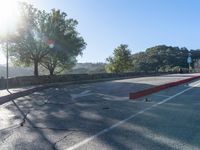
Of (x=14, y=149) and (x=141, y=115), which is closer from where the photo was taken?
(x=14, y=149)

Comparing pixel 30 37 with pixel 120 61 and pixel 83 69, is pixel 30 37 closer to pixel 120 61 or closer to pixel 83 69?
pixel 120 61

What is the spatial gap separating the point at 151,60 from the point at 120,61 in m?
24.9

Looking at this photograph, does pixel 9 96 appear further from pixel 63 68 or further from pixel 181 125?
pixel 63 68

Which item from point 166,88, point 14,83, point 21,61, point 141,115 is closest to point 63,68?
point 21,61

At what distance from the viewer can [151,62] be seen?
109 metres

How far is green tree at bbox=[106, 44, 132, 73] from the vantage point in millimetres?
88875

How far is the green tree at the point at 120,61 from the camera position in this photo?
8888cm

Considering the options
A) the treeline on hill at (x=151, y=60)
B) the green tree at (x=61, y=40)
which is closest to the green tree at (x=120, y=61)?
the treeline on hill at (x=151, y=60)

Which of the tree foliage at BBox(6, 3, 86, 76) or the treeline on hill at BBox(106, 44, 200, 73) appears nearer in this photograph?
the tree foliage at BBox(6, 3, 86, 76)

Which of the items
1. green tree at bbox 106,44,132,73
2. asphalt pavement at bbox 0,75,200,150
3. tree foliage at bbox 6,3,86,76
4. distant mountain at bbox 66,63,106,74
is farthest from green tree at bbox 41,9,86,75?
asphalt pavement at bbox 0,75,200,150

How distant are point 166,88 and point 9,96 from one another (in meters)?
9.21

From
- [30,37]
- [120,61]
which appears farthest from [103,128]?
[120,61]

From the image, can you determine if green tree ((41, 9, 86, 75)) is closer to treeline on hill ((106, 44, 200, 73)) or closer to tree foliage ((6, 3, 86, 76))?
tree foliage ((6, 3, 86, 76))

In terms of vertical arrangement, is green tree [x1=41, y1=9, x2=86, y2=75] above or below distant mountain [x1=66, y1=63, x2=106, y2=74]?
above
